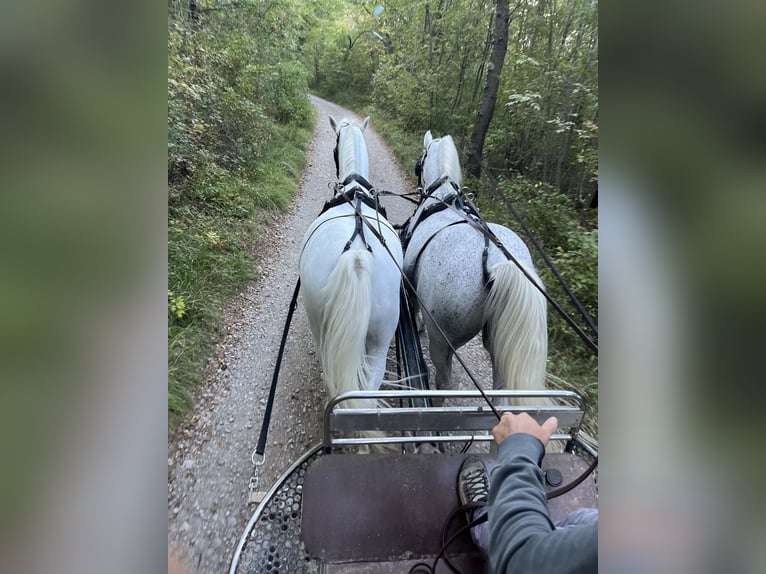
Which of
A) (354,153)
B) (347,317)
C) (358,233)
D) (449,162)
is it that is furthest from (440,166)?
(347,317)

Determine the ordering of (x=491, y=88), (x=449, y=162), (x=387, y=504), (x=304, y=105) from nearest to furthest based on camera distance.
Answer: (x=387, y=504)
(x=449, y=162)
(x=491, y=88)
(x=304, y=105)

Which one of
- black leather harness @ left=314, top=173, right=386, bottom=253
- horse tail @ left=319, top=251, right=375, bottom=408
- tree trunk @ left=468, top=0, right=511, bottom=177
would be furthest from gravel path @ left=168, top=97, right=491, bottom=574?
tree trunk @ left=468, top=0, right=511, bottom=177

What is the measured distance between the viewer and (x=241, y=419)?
2309 millimetres

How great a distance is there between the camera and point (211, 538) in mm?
1699

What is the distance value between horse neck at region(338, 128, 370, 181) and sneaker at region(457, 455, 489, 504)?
7.05 feet

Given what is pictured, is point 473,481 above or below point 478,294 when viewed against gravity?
below

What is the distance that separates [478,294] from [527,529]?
4.10 ft

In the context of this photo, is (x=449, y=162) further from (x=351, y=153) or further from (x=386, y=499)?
(x=386, y=499)

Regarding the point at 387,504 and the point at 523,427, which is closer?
the point at 523,427

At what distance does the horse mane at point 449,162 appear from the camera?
2770 mm

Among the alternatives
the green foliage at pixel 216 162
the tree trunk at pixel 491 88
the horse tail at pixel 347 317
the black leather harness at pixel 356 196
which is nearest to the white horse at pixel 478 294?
the black leather harness at pixel 356 196
